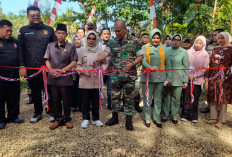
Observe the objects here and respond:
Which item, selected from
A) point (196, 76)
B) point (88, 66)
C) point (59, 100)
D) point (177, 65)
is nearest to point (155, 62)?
point (177, 65)

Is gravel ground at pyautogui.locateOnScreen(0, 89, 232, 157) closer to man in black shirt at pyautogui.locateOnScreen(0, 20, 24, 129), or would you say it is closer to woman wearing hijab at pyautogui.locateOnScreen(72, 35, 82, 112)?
man in black shirt at pyautogui.locateOnScreen(0, 20, 24, 129)

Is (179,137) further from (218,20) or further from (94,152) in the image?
(218,20)

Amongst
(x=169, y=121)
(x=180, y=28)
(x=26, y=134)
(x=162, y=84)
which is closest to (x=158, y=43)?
(x=162, y=84)

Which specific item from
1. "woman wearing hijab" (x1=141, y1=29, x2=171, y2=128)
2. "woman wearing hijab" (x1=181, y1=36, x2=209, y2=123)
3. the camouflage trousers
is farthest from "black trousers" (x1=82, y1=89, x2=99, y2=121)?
"woman wearing hijab" (x1=181, y1=36, x2=209, y2=123)

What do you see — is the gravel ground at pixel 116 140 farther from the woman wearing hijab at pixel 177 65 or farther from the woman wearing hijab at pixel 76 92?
the woman wearing hijab at pixel 76 92

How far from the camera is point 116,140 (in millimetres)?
2949

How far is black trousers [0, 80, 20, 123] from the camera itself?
3459 millimetres

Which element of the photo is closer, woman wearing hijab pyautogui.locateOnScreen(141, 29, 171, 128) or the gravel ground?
the gravel ground

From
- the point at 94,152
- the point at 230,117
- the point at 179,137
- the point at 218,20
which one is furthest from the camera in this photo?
the point at 218,20

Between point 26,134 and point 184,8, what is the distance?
5.85 metres

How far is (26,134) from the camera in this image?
10.4ft

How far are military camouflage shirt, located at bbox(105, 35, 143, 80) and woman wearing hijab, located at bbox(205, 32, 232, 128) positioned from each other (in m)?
1.77

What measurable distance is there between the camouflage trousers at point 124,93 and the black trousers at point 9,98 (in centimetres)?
214

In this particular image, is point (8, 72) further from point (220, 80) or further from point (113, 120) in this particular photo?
point (220, 80)
